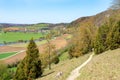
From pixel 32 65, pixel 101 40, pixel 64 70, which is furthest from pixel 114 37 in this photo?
pixel 32 65

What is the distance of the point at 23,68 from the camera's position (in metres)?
42.5

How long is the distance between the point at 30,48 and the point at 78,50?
83.6 feet

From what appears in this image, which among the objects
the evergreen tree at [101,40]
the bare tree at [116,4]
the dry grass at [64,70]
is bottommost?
the dry grass at [64,70]

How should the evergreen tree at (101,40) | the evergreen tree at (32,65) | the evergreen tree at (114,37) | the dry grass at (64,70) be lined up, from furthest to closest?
the evergreen tree at (101,40) → the evergreen tree at (114,37) → the evergreen tree at (32,65) → the dry grass at (64,70)

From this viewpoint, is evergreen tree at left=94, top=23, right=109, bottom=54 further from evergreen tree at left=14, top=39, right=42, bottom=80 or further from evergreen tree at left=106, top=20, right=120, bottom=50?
evergreen tree at left=14, top=39, right=42, bottom=80

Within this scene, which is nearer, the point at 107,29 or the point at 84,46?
the point at 107,29

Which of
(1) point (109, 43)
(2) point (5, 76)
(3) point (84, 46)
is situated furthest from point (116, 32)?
(2) point (5, 76)

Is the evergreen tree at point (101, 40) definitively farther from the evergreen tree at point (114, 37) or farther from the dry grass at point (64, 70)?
the dry grass at point (64, 70)

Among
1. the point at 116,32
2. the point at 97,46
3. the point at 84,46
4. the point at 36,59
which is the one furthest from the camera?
the point at 84,46

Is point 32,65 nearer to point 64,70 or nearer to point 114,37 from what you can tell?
point 64,70

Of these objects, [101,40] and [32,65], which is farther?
[101,40]

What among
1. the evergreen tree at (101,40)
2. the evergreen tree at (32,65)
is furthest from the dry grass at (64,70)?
the evergreen tree at (101,40)

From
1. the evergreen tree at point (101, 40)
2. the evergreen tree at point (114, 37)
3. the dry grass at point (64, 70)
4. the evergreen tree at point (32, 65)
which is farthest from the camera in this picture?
the evergreen tree at point (101, 40)

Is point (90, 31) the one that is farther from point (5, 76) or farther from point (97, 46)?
point (5, 76)
